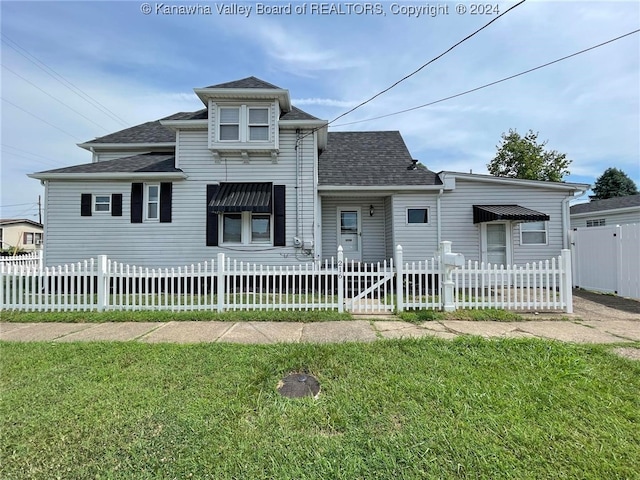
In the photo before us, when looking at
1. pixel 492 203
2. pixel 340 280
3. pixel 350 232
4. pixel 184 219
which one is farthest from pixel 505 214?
pixel 184 219

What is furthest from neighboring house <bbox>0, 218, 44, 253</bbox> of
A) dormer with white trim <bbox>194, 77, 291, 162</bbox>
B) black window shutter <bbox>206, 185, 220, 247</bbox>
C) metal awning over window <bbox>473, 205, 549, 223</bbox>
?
metal awning over window <bbox>473, 205, 549, 223</bbox>

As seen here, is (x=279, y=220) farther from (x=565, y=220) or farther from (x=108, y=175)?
(x=565, y=220)

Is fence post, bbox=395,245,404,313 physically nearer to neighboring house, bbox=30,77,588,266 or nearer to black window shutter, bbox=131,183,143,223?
neighboring house, bbox=30,77,588,266

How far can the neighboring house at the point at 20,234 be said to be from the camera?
114ft

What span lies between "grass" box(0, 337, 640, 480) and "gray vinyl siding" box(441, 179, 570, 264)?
6979 mm

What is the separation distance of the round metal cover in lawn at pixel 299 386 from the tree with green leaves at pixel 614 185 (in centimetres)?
4815

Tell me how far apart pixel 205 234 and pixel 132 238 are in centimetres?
246

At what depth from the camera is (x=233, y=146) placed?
10.1m

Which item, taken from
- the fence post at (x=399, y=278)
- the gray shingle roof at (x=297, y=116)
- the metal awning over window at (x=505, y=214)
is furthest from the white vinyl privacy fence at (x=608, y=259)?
the gray shingle roof at (x=297, y=116)

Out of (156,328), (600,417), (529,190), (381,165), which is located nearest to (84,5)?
(156,328)

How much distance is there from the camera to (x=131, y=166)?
421 inches

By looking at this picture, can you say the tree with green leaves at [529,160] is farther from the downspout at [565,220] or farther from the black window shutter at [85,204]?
the black window shutter at [85,204]

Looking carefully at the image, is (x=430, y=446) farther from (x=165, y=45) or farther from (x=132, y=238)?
(x=132, y=238)

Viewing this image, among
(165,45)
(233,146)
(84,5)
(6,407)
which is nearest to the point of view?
(6,407)
